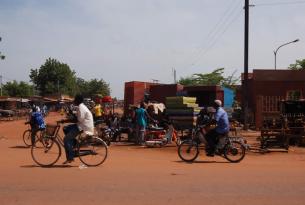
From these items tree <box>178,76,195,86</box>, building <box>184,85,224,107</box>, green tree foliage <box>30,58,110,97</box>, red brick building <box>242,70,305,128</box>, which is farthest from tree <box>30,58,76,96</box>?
building <box>184,85,224,107</box>

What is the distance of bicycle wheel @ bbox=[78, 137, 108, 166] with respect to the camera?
40.4 feet

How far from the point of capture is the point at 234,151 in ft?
45.1

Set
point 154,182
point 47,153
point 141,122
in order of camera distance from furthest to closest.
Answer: point 141,122, point 47,153, point 154,182

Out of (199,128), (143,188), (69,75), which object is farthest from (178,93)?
(69,75)

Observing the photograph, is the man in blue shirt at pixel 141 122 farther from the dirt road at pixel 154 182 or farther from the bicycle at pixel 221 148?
the bicycle at pixel 221 148

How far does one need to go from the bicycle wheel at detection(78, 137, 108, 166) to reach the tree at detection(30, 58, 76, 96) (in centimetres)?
9264

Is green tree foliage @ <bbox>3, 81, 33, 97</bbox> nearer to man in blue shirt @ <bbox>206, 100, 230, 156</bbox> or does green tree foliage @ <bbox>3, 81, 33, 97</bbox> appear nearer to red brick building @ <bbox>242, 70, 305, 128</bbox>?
red brick building @ <bbox>242, 70, 305, 128</bbox>

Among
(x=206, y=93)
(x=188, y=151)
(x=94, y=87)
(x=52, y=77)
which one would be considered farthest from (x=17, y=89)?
(x=188, y=151)

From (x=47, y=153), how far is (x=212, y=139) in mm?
4272

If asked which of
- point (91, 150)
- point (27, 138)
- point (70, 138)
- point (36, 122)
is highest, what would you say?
point (36, 122)

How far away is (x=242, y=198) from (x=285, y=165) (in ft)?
17.7

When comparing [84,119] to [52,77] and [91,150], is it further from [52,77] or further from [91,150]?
[52,77]

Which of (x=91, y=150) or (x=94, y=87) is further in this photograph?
(x=94, y=87)

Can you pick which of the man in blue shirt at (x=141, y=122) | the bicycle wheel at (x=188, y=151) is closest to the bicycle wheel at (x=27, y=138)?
the man in blue shirt at (x=141, y=122)
